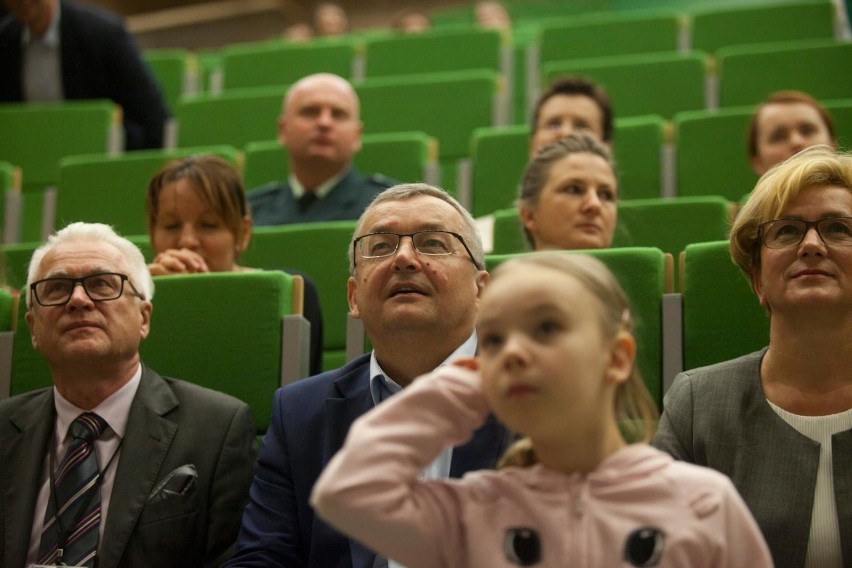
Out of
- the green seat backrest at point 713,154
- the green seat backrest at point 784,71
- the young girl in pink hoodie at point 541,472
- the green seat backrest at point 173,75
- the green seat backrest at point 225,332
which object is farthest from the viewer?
the green seat backrest at point 173,75

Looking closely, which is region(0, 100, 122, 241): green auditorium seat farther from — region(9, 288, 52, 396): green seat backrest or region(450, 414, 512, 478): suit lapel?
region(450, 414, 512, 478): suit lapel

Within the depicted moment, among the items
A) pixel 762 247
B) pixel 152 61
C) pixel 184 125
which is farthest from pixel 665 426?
pixel 152 61

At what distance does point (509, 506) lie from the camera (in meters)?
0.79

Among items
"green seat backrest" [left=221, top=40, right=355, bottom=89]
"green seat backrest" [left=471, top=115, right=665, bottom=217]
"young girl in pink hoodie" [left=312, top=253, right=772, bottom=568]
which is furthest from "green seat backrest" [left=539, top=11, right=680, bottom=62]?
"young girl in pink hoodie" [left=312, top=253, right=772, bottom=568]

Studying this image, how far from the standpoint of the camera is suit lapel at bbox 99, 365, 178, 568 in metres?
1.26

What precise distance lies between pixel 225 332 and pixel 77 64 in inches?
68.4

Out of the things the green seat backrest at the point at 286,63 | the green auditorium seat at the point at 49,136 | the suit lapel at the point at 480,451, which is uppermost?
the green seat backrest at the point at 286,63

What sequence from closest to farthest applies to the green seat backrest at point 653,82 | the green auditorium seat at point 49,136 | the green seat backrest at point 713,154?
the green seat backrest at point 713,154
the green seat backrest at point 653,82
the green auditorium seat at point 49,136

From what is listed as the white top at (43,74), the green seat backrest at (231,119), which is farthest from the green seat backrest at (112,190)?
the white top at (43,74)

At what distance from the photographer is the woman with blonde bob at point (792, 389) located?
106cm

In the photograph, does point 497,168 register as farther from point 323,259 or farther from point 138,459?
point 138,459

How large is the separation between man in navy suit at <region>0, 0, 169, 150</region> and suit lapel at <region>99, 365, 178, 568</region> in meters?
1.77

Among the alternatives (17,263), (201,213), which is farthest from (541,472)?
(17,263)

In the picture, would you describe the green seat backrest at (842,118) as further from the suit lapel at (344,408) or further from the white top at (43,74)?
the white top at (43,74)
